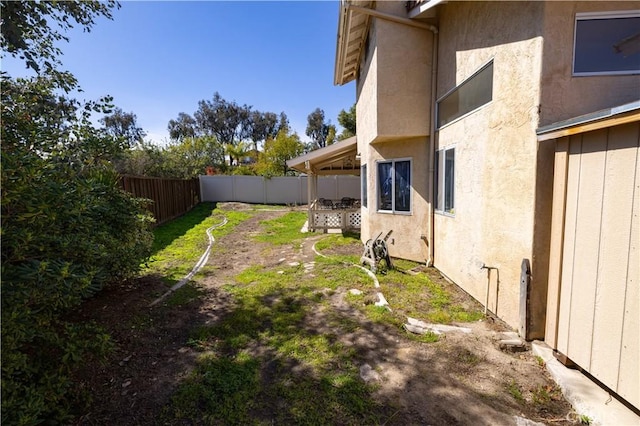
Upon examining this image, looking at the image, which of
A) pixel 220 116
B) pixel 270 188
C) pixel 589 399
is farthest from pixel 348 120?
pixel 589 399

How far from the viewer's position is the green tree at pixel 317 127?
152 ft

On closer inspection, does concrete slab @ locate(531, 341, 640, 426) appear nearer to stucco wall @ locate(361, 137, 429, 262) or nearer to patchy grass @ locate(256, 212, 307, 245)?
stucco wall @ locate(361, 137, 429, 262)

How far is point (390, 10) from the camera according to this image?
693cm

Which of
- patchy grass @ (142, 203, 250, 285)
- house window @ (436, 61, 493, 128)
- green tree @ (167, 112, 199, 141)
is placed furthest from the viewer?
green tree @ (167, 112, 199, 141)

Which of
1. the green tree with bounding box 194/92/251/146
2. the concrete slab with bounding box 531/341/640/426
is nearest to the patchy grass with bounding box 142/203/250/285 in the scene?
the concrete slab with bounding box 531/341/640/426

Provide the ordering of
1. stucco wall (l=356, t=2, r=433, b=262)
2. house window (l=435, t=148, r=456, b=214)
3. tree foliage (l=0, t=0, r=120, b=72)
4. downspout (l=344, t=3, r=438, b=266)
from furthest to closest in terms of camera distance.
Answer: stucco wall (l=356, t=2, r=433, b=262) → downspout (l=344, t=3, r=438, b=266) → house window (l=435, t=148, r=456, b=214) → tree foliage (l=0, t=0, r=120, b=72)

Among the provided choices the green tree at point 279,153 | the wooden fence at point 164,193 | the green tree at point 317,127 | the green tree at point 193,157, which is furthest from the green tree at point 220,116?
the wooden fence at point 164,193

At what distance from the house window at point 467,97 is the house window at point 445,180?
0.75m

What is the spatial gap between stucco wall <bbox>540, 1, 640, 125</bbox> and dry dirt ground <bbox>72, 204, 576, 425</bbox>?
3.16 meters

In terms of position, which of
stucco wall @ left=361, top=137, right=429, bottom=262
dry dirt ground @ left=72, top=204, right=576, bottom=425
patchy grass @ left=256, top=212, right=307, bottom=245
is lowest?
dry dirt ground @ left=72, top=204, right=576, bottom=425

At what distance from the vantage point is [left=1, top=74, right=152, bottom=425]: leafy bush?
2.08 m

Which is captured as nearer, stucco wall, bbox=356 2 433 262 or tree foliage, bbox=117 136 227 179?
stucco wall, bbox=356 2 433 262

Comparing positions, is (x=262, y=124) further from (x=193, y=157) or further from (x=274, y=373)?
(x=274, y=373)

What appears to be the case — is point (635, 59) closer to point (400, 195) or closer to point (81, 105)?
point (400, 195)
